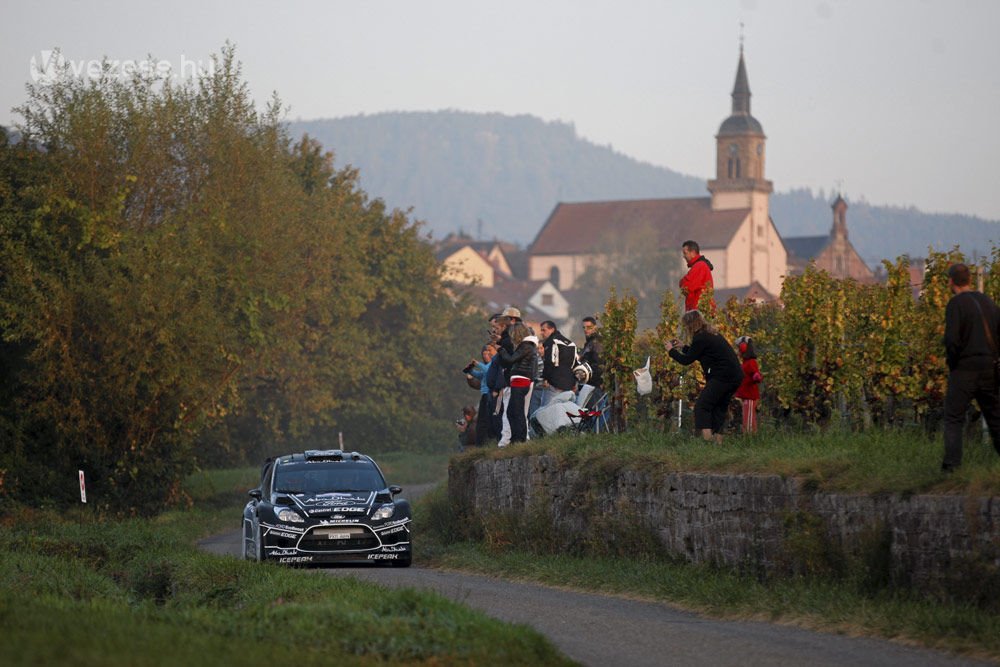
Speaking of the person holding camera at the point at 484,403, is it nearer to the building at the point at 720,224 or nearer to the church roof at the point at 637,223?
the building at the point at 720,224

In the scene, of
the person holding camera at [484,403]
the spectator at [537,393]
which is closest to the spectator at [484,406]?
the person holding camera at [484,403]

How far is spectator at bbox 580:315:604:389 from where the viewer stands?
79.0 feet

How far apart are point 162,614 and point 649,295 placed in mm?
142851

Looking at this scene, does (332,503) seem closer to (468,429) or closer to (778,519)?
(778,519)

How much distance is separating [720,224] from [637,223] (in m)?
10.1

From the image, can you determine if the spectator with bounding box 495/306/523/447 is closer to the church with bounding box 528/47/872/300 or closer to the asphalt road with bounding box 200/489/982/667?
the asphalt road with bounding box 200/489/982/667

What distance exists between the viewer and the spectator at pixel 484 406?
26.2 m

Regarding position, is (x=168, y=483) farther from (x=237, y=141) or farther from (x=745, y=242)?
(x=745, y=242)

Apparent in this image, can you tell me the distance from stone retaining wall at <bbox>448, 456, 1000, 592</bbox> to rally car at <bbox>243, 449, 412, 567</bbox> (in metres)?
1.84

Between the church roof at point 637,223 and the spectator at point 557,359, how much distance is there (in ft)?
479

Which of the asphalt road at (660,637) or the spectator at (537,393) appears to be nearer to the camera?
the asphalt road at (660,637)

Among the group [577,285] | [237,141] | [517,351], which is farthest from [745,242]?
[517,351]

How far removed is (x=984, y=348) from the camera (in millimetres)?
13484

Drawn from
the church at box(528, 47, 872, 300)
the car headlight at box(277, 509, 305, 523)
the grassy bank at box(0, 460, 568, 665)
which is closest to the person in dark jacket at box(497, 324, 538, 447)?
the car headlight at box(277, 509, 305, 523)
